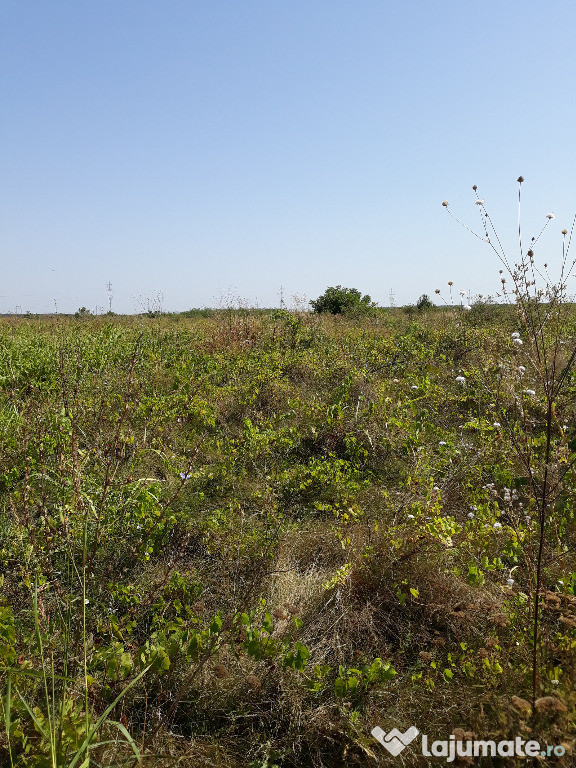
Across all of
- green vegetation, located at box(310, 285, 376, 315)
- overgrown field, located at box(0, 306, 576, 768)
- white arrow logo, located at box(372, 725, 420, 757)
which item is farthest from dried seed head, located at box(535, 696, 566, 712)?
green vegetation, located at box(310, 285, 376, 315)

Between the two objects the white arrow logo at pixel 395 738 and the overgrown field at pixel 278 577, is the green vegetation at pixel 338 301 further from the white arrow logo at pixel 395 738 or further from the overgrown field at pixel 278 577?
the white arrow logo at pixel 395 738

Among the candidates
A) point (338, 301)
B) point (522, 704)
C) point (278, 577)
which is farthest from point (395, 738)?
point (338, 301)

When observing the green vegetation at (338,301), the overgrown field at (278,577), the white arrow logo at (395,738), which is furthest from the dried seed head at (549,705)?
the green vegetation at (338,301)

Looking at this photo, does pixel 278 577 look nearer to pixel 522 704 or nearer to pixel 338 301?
pixel 522 704

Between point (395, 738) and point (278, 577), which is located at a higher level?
point (278, 577)

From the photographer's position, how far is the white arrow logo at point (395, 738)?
1762 mm

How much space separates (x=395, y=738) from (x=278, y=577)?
1.03 m

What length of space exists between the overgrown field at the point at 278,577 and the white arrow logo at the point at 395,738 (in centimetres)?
3

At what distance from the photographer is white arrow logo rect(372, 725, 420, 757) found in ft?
5.78

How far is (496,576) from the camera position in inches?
106

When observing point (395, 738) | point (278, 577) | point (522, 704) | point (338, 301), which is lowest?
point (395, 738)

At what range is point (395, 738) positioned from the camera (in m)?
1.80

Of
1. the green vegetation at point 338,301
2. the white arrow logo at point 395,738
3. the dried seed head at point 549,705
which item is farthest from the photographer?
the green vegetation at point 338,301

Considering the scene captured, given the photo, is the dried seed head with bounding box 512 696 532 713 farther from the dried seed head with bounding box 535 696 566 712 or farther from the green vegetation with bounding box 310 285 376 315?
the green vegetation with bounding box 310 285 376 315
